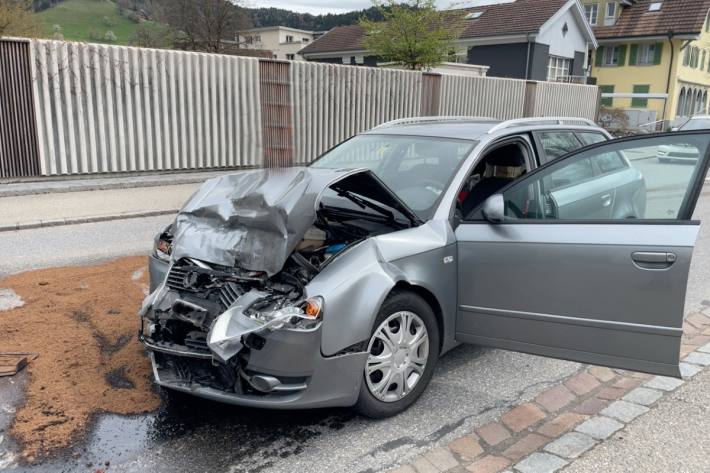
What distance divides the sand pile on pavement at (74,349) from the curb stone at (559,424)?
1831 mm

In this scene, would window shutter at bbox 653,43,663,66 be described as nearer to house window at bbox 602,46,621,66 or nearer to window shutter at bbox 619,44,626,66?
window shutter at bbox 619,44,626,66

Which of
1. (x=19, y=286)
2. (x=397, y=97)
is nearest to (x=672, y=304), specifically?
(x=19, y=286)

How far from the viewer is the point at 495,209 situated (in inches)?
142

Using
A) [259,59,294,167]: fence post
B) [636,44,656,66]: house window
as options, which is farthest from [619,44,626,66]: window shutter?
[259,59,294,167]: fence post

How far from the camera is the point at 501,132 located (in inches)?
174

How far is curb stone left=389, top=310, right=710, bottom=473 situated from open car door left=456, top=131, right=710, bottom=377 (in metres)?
0.35

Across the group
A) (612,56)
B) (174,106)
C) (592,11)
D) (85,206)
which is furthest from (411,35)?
(592,11)

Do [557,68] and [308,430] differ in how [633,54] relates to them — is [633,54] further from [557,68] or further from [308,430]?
[308,430]

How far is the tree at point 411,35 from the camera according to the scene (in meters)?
21.5

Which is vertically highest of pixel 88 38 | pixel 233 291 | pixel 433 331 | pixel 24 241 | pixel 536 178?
pixel 88 38

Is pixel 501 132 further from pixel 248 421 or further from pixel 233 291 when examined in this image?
pixel 248 421

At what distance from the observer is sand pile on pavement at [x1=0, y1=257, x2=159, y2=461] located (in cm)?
332

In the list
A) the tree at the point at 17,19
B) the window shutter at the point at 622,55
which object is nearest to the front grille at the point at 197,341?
the tree at the point at 17,19

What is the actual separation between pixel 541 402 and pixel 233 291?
6.68 ft
